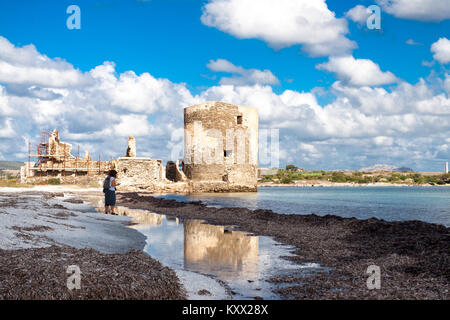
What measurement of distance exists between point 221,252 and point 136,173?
19.1m

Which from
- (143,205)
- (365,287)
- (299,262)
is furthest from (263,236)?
(143,205)

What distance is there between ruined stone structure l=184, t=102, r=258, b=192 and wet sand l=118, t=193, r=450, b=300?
15.1 m

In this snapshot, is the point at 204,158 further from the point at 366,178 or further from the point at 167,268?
the point at 366,178

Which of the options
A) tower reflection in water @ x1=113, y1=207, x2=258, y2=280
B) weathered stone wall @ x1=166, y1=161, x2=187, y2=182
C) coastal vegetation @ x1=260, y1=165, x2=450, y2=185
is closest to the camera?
tower reflection in water @ x1=113, y1=207, x2=258, y2=280

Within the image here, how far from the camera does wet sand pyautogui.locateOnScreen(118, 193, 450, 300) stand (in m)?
4.02

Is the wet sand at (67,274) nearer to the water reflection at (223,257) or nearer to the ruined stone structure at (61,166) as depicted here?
the water reflection at (223,257)

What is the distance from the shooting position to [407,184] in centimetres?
7138

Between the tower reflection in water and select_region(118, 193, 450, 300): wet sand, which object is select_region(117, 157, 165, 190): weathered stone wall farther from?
the tower reflection in water

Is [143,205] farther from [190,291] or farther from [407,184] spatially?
[407,184]

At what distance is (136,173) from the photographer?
2461 cm

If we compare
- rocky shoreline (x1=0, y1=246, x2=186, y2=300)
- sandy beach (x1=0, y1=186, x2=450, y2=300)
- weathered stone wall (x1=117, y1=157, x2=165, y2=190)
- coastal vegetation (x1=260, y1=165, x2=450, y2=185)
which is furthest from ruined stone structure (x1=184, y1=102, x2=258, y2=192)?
coastal vegetation (x1=260, y1=165, x2=450, y2=185)

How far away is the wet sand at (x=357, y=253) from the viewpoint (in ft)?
13.2

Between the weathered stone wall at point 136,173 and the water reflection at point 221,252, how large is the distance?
52.5 feet
